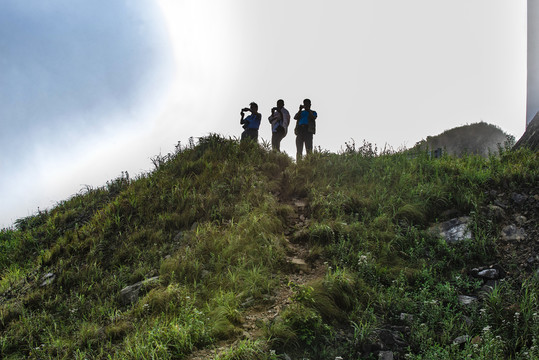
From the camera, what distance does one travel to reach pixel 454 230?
251 inches

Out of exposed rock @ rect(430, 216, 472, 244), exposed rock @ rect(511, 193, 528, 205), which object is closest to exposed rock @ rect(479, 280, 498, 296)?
exposed rock @ rect(430, 216, 472, 244)

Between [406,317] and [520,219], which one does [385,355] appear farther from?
[520,219]

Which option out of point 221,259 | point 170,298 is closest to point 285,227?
point 221,259

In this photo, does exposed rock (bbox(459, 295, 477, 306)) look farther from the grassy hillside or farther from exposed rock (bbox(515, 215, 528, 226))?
exposed rock (bbox(515, 215, 528, 226))

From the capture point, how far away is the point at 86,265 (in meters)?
6.55

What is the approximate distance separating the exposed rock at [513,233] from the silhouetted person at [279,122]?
6.95 metres

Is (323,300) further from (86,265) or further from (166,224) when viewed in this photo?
(86,265)

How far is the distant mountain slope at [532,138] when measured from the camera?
9000 millimetres

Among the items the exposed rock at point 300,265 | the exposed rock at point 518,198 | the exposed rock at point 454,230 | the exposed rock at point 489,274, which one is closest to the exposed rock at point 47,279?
the exposed rock at point 300,265

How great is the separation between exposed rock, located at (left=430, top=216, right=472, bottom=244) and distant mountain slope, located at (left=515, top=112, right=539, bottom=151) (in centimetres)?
386

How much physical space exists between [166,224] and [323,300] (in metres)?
3.94

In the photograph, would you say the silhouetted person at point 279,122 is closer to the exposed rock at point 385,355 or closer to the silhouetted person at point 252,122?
the silhouetted person at point 252,122

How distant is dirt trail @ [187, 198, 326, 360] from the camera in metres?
4.16

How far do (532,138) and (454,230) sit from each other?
5.01m
